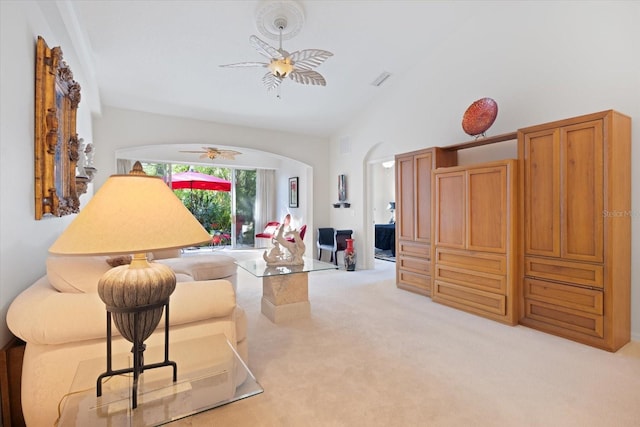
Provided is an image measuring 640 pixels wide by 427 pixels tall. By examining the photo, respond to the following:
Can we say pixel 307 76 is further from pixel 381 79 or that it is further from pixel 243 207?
pixel 243 207

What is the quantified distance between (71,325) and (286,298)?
82.9 inches

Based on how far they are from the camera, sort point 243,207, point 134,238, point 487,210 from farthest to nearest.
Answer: point 243,207, point 487,210, point 134,238

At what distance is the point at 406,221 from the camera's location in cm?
466

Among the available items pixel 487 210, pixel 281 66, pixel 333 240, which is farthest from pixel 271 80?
pixel 333 240

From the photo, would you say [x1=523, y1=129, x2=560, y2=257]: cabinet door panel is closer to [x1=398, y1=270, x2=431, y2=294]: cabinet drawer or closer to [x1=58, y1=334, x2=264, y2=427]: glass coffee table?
[x1=398, y1=270, x2=431, y2=294]: cabinet drawer

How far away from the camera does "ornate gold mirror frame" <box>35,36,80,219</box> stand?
6.54 ft

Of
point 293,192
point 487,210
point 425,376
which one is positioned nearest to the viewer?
point 425,376

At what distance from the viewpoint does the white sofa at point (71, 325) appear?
1447mm

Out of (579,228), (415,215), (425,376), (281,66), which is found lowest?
(425,376)

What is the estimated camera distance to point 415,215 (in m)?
4.50

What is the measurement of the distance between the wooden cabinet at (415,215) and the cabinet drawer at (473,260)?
26 centimetres

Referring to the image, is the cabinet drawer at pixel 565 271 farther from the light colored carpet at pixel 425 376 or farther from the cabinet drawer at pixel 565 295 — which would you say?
the light colored carpet at pixel 425 376

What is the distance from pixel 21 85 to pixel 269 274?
221cm

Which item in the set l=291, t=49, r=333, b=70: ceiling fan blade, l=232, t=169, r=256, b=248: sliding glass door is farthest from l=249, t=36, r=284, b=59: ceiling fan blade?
l=232, t=169, r=256, b=248: sliding glass door
